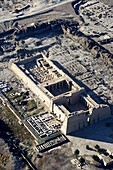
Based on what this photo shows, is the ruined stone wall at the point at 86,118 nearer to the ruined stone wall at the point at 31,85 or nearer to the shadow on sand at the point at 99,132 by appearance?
the shadow on sand at the point at 99,132

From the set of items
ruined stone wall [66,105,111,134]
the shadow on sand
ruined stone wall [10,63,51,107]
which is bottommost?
the shadow on sand

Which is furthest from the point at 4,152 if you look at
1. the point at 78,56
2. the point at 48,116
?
the point at 78,56

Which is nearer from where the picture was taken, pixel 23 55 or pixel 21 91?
pixel 21 91

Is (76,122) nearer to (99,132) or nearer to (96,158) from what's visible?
(99,132)

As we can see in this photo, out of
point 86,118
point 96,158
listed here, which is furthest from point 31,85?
point 96,158

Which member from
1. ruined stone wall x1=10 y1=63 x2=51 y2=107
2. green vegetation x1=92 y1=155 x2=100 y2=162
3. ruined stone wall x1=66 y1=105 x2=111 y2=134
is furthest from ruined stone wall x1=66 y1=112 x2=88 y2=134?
green vegetation x1=92 y1=155 x2=100 y2=162

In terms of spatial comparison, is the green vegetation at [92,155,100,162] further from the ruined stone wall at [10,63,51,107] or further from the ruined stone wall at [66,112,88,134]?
the ruined stone wall at [10,63,51,107]

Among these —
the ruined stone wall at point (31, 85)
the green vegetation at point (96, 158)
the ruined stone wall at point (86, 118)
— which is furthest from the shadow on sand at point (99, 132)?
the ruined stone wall at point (31, 85)

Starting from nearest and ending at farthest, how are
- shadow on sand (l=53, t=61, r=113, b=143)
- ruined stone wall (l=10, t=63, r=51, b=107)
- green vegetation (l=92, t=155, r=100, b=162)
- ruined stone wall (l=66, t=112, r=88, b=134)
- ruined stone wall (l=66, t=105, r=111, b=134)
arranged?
green vegetation (l=92, t=155, r=100, b=162), shadow on sand (l=53, t=61, r=113, b=143), ruined stone wall (l=66, t=112, r=88, b=134), ruined stone wall (l=66, t=105, r=111, b=134), ruined stone wall (l=10, t=63, r=51, b=107)

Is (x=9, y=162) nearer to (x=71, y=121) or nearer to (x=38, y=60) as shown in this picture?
(x=71, y=121)

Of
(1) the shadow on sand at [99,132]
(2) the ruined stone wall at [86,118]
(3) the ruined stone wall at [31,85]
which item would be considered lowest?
(1) the shadow on sand at [99,132]

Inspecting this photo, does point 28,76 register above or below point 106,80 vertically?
above
